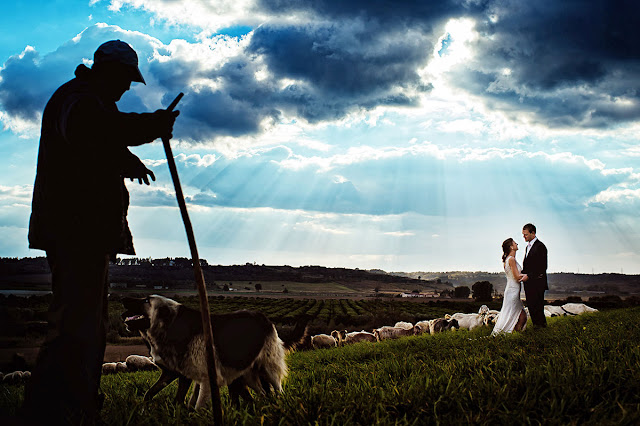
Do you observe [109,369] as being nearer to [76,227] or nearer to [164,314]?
[164,314]

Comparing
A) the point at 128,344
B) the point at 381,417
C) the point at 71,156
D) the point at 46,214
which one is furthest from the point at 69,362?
the point at 128,344

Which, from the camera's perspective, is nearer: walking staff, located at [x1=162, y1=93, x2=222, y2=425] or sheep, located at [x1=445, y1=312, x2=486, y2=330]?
walking staff, located at [x1=162, y1=93, x2=222, y2=425]

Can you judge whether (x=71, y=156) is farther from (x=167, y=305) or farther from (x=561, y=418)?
(x=561, y=418)

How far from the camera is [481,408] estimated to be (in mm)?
4172

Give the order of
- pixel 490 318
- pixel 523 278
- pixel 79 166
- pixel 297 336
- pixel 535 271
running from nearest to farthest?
pixel 79 166, pixel 297 336, pixel 523 278, pixel 535 271, pixel 490 318

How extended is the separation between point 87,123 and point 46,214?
831 millimetres

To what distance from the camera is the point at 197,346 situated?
5.16m

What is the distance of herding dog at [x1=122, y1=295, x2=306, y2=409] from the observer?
5.12 m

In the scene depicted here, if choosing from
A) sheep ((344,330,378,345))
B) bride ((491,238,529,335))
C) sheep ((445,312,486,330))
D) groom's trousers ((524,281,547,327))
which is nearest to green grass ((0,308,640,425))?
bride ((491,238,529,335))

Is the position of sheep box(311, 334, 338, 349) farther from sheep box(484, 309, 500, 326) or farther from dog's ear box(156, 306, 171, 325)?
dog's ear box(156, 306, 171, 325)

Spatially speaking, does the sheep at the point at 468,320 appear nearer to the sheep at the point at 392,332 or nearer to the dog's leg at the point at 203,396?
the sheep at the point at 392,332

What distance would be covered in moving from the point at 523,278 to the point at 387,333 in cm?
1114

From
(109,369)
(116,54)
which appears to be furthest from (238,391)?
(109,369)

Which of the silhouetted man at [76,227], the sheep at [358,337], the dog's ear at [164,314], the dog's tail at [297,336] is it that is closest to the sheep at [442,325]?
the sheep at [358,337]
